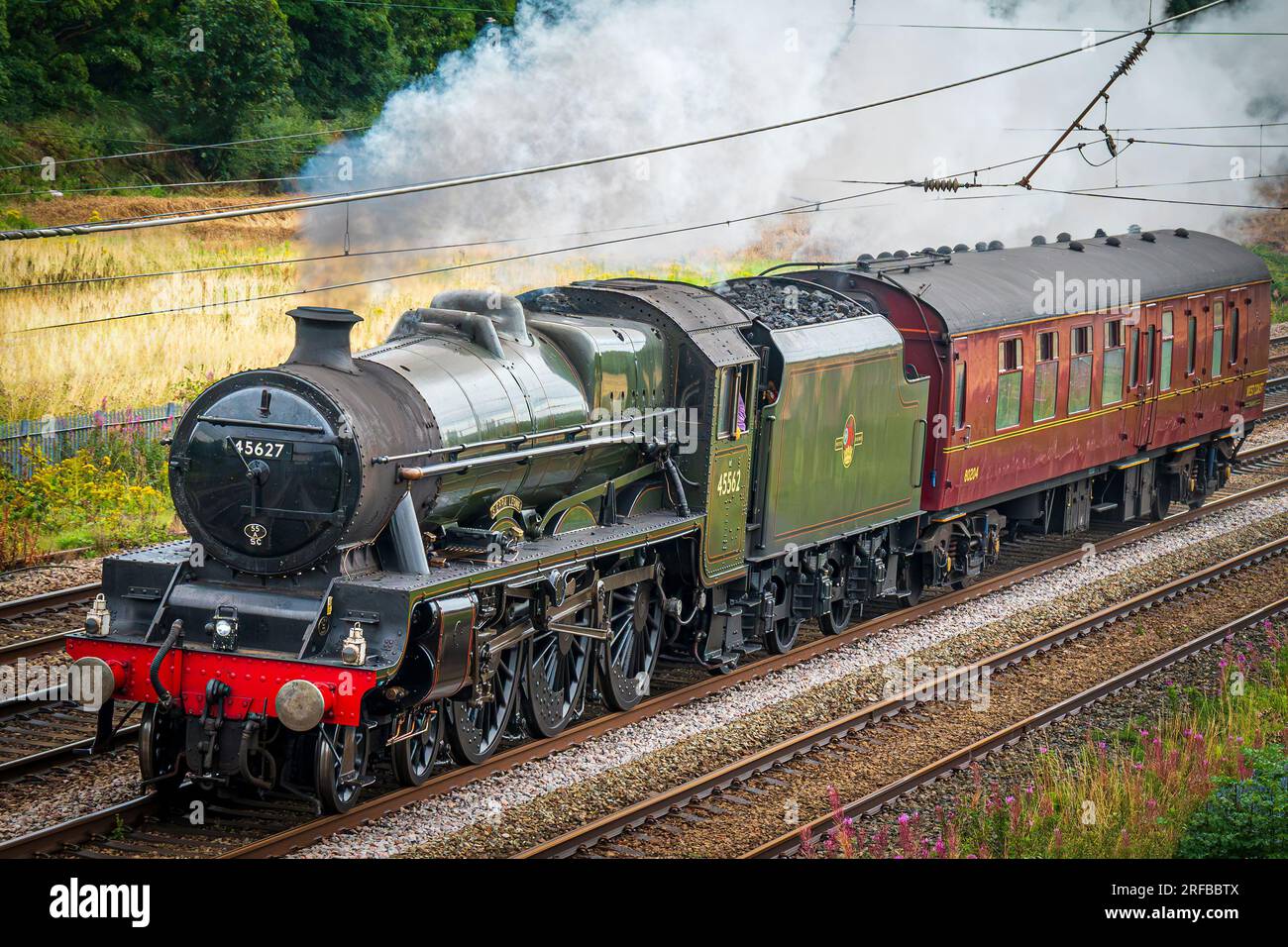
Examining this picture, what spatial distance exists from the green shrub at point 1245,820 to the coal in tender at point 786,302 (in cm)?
555

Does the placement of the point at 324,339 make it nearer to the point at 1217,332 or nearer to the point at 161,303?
the point at 161,303

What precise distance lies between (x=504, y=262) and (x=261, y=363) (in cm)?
472

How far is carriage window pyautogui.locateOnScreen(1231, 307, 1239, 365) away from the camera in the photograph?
2102 cm

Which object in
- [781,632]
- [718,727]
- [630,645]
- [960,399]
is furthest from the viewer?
[960,399]

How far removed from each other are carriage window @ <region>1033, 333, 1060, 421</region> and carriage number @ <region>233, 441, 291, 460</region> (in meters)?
9.86

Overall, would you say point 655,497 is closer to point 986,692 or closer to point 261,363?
point 986,692

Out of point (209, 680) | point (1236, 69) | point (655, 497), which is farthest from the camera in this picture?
point (1236, 69)

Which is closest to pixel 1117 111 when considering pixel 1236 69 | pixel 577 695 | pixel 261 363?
pixel 1236 69

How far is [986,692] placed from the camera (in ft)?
41.0

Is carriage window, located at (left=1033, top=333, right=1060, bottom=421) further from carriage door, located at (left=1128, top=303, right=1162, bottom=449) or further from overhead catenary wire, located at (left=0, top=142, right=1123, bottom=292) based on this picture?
overhead catenary wire, located at (left=0, top=142, right=1123, bottom=292)

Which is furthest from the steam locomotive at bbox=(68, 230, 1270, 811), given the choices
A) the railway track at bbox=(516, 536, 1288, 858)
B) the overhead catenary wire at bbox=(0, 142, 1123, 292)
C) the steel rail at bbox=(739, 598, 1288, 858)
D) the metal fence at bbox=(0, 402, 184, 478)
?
the metal fence at bbox=(0, 402, 184, 478)

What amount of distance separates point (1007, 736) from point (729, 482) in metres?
2.96

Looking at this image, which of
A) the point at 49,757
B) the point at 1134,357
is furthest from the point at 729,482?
the point at 1134,357

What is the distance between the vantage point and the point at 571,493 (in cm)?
1121
